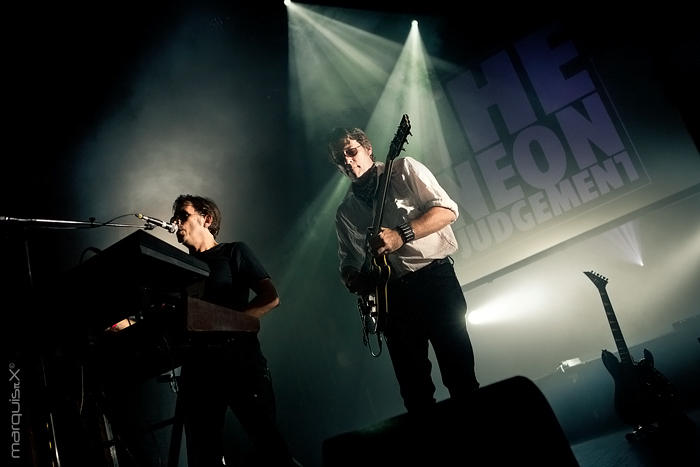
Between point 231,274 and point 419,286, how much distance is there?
0.97m

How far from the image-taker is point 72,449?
1.55 meters

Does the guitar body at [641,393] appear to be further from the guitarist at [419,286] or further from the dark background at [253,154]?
the guitarist at [419,286]

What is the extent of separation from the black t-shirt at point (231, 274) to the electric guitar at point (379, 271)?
55 centimetres

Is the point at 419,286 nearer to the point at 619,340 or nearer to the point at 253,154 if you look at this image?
the point at 619,340

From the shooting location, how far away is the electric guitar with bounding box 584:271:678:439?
263cm

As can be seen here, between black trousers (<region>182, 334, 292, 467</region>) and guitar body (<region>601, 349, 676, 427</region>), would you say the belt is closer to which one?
black trousers (<region>182, 334, 292, 467</region>)

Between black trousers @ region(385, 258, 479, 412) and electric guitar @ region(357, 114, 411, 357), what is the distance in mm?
52

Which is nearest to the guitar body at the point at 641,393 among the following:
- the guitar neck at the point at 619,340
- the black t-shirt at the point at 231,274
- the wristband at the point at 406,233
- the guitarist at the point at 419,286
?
the guitar neck at the point at 619,340

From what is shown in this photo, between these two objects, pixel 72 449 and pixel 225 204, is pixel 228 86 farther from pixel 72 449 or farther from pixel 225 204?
pixel 72 449

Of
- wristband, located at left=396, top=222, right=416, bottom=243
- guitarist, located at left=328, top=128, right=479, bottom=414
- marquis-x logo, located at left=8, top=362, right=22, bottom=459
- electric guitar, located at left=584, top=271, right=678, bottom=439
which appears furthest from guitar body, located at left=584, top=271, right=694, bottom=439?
marquis-x logo, located at left=8, top=362, right=22, bottom=459

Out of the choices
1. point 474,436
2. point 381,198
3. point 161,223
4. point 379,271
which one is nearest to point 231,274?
point 161,223

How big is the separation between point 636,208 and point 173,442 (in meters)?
5.33

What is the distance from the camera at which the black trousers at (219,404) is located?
5.39ft

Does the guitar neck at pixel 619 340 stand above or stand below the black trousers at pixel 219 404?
below
